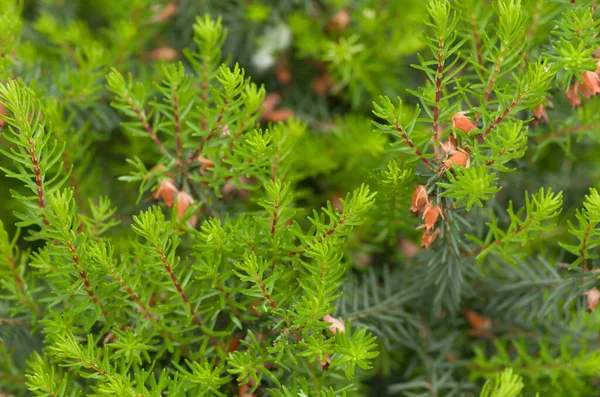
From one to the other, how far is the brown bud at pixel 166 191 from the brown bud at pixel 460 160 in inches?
9.0

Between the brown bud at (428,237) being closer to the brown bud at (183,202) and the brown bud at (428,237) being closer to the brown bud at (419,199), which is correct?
the brown bud at (419,199)

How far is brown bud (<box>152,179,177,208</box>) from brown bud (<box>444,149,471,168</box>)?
0.23m

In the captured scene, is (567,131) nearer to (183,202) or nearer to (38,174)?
(183,202)

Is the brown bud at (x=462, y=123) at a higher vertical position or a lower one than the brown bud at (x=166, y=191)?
higher

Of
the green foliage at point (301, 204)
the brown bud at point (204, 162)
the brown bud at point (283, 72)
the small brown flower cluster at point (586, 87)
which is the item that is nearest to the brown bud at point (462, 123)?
the green foliage at point (301, 204)

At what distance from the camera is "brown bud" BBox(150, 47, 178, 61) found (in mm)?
705

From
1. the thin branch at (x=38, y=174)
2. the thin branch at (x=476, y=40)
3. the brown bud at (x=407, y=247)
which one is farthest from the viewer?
the brown bud at (x=407, y=247)

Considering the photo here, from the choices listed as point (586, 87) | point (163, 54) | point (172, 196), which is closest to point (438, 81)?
point (586, 87)

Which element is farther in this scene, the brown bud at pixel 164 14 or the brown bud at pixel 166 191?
the brown bud at pixel 164 14

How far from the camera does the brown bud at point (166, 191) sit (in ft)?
1.67

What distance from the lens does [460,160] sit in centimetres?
43

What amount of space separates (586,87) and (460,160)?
0.14 meters

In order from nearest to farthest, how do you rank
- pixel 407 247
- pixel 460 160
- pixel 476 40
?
pixel 460 160, pixel 476 40, pixel 407 247

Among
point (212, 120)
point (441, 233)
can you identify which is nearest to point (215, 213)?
point (212, 120)
